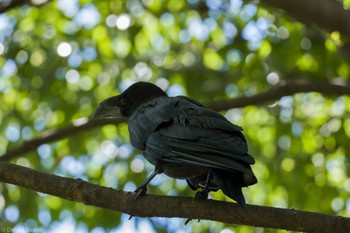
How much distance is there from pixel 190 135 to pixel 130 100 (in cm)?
113

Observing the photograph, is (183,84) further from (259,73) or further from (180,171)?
(180,171)

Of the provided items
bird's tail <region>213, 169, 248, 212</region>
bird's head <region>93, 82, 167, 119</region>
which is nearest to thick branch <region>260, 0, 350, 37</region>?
bird's tail <region>213, 169, 248, 212</region>

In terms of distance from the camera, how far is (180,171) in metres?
4.32

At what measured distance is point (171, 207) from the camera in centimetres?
388

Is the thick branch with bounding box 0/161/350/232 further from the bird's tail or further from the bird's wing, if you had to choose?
the bird's wing

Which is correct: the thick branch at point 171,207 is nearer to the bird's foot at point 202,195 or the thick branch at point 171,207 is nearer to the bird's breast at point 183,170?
the bird's foot at point 202,195

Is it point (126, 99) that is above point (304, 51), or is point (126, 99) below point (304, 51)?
above

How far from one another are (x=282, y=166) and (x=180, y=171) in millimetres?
3191

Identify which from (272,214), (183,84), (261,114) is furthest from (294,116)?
(272,214)

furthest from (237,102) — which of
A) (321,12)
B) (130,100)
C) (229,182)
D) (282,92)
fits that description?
(321,12)

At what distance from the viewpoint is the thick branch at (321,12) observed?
Answer: 11.1 ft

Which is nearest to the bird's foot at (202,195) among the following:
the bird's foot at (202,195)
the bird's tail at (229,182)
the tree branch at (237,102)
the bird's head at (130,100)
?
the bird's foot at (202,195)

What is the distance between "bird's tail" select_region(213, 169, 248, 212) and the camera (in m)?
3.84

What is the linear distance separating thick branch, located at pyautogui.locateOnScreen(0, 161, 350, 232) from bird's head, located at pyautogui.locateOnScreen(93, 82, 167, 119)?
105 centimetres
